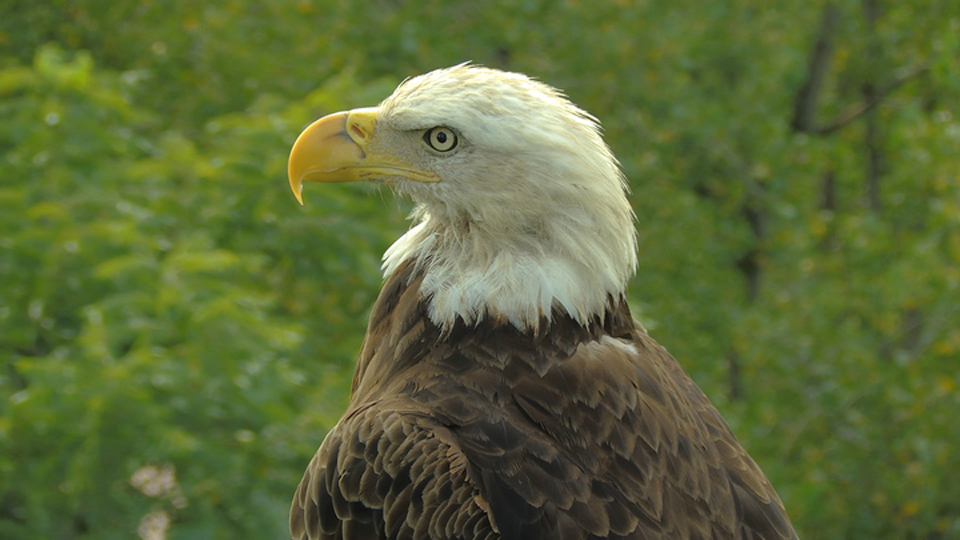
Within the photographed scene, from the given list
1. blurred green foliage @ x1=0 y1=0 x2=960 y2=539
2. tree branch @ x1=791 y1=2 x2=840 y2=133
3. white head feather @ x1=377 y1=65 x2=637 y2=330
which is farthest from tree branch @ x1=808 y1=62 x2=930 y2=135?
white head feather @ x1=377 y1=65 x2=637 y2=330

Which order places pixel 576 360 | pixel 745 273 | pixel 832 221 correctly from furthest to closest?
pixel 745 273, pixel 832 221, pixel 576 360

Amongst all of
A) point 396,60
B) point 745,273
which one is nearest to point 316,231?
point 396,60

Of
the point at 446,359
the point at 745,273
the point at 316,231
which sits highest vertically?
the point at 446,359

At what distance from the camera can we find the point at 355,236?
5.67 metres

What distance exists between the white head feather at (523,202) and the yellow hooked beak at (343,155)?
14cm

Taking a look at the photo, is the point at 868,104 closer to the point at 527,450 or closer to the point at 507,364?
the point at 507,364

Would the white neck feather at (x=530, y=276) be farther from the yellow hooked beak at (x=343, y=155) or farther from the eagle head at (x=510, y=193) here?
the yellow hooked beak at (x=343, y=155)

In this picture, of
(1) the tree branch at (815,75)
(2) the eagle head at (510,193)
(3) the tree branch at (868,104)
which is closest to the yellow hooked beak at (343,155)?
(2) the eagle head at (510,193)

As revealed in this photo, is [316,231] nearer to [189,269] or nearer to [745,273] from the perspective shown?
[189,269]

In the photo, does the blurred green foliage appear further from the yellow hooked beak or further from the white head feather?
the white head feather

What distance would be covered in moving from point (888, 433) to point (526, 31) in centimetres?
490

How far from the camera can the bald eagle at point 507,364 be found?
283 centimetres

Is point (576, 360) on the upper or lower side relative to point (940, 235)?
upper

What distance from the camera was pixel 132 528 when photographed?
428cm
